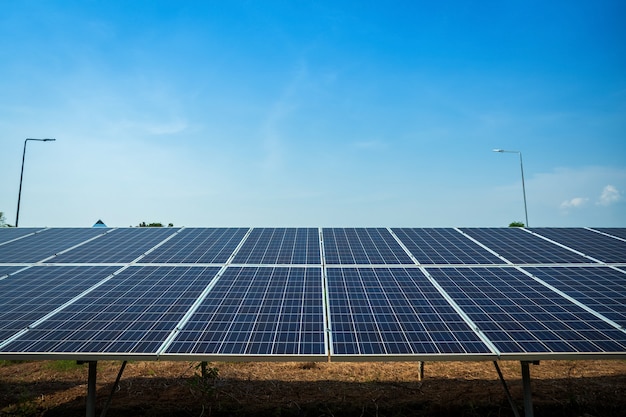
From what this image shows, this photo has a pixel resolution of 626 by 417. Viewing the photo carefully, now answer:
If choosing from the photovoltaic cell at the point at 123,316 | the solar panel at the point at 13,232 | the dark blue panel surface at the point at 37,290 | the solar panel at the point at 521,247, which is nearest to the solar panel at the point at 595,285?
the solar panel at the point at 521,247

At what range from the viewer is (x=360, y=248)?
14.8 meters

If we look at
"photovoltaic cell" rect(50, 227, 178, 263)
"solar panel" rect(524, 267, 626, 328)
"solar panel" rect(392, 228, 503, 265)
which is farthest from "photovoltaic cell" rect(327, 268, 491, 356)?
"photovoltaic cell" rect(50, 227, 178, 263)

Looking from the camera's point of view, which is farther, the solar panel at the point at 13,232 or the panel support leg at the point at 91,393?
the solar panel at the point at 13,232

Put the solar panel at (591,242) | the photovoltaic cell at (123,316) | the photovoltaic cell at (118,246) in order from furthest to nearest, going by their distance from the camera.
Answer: the solar panel at (591,242), the photovoltaic cell at (118,246), the photovoltaic cell at (123,316)

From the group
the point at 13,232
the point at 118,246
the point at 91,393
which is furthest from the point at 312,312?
the point at 13,232

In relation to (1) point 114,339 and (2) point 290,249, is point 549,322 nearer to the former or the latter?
(2) point 290,249

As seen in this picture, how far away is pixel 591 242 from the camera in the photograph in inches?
607

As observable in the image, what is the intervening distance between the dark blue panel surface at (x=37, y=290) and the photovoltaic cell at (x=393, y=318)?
8071mm

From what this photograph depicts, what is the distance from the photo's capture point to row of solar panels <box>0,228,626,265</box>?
1340 cm

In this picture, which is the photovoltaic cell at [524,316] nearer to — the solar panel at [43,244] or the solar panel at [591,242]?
the solar panel at [591,242]

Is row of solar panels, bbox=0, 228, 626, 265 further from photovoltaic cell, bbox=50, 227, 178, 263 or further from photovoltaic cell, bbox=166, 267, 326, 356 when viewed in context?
photovoltaic cell, bbox=166, 267, 326, 356

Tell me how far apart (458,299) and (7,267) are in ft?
52.7

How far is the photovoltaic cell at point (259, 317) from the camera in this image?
7.91m

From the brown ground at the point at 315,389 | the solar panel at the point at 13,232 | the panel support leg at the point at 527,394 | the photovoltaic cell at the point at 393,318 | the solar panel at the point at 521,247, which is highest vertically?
the solar panel at the point at 13,232
